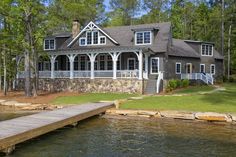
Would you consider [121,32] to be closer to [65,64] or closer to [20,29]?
[65,64]

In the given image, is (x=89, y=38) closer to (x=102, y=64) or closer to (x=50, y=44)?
(x=102, y=64)

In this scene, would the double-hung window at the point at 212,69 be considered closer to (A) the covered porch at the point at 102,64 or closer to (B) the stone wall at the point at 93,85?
(A) the covered porch at the point at 102,64

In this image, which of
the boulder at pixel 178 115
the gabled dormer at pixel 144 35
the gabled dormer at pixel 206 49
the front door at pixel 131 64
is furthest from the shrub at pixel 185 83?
the boulder at pixel 178 115

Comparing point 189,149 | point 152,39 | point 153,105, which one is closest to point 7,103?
point 153,105

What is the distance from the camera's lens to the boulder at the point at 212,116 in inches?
700

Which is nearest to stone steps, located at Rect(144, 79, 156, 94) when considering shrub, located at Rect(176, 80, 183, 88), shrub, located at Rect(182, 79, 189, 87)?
shrub, located at Rect(176, 80, 183, 88)

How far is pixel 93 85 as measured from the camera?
31.0 meters

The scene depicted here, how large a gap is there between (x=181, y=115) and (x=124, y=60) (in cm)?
1565

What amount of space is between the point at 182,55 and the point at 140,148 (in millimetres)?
23567

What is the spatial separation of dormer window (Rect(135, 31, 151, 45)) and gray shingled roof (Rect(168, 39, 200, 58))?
8.32ft

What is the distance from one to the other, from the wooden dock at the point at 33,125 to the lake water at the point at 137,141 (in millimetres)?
429

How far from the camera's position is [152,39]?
33.0 m

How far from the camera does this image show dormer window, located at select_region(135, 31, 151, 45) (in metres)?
33.2

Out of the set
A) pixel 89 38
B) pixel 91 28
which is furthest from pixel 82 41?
pixel 91 28
